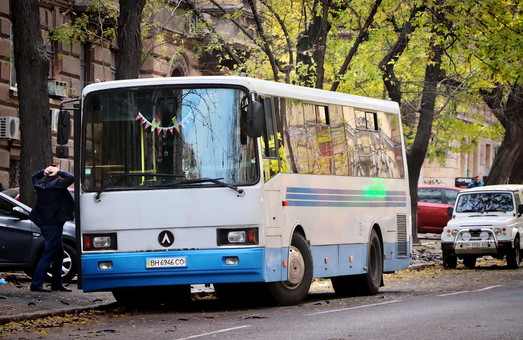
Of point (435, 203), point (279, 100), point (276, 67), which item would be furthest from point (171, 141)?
point (435, 203)

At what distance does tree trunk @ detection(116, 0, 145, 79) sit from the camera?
21469mm

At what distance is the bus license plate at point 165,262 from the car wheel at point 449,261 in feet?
44.1

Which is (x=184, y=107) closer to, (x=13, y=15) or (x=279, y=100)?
(x=279, y=100)

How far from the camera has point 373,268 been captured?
20266 millimetres

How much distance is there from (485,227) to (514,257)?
88cm

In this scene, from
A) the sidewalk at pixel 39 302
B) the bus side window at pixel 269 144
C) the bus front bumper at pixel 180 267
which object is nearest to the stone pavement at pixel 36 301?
the sidewalk at pixel 39 302

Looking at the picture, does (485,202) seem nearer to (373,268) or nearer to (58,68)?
(373,268)

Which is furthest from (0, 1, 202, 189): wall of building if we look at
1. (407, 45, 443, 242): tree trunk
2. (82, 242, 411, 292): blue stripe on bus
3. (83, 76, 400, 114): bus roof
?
(82, 242, 411, 292): blue stripe on bus

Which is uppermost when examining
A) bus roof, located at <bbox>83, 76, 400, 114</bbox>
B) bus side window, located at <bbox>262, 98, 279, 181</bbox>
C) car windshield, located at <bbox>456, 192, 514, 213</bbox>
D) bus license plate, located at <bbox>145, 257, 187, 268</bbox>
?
bus roof, located at <bbox>83, 76, 400, 114</bbox>

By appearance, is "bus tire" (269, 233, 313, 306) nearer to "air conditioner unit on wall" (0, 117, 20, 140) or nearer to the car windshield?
the car windshield

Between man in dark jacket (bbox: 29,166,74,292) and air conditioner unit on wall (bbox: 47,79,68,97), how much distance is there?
13291 millimetres

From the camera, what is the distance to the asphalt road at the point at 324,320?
41.0ft

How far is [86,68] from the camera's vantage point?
33719 mm

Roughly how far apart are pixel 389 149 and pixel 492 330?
9058mm
